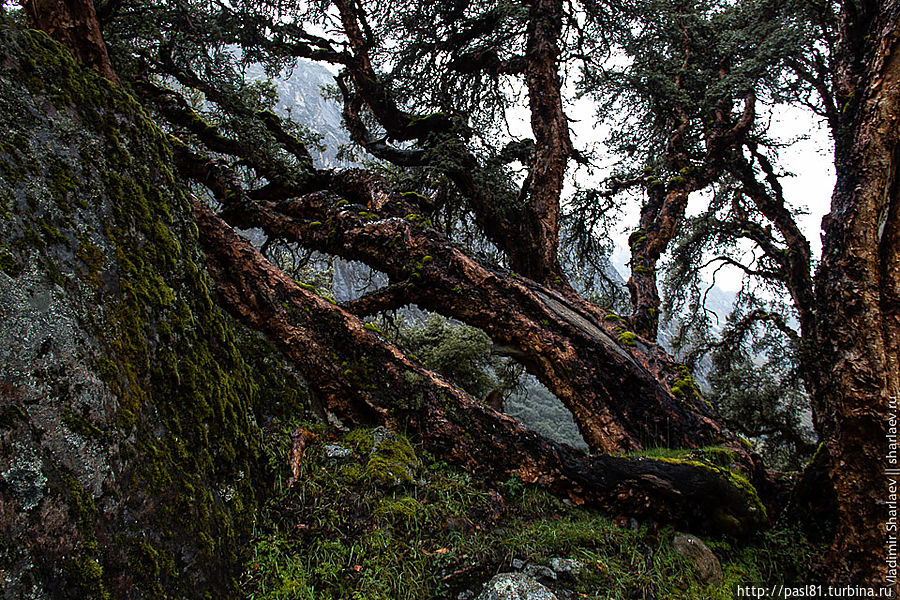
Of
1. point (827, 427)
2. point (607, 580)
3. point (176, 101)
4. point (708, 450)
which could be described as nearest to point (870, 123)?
point (827, 427)

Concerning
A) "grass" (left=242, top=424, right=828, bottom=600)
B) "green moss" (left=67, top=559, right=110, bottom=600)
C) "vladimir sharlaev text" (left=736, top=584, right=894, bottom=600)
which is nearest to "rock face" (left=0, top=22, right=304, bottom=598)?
"green moss" (left=67, top=559, right=110, bottom=600)

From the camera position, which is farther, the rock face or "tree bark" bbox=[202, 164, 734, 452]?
"tree bark" bbox=[202, 164, 734, 452]

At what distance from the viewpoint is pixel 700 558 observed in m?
3.43

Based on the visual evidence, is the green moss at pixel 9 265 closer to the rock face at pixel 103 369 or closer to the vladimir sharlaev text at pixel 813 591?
the rock face at pixel 103 369

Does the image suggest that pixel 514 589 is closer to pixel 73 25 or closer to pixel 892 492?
pixel 892 492

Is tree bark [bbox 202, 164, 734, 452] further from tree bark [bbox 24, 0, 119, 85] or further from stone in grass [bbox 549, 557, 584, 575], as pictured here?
tree bark [bbox 24, 0, 119, 85]

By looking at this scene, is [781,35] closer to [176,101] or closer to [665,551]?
[665,551]

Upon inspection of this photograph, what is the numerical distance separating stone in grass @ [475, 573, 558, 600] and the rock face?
152cm

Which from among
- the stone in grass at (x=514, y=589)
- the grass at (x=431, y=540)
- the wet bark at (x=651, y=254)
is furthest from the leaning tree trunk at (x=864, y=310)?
the wet bark at (x=651, y=254)

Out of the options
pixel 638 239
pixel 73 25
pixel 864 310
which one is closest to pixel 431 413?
pixel 864 310

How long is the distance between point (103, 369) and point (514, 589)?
265 cm

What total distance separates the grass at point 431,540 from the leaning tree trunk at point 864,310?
28.0 inches

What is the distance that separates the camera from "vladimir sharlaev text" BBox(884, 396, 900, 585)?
2840 mm

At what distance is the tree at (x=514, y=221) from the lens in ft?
11.1
